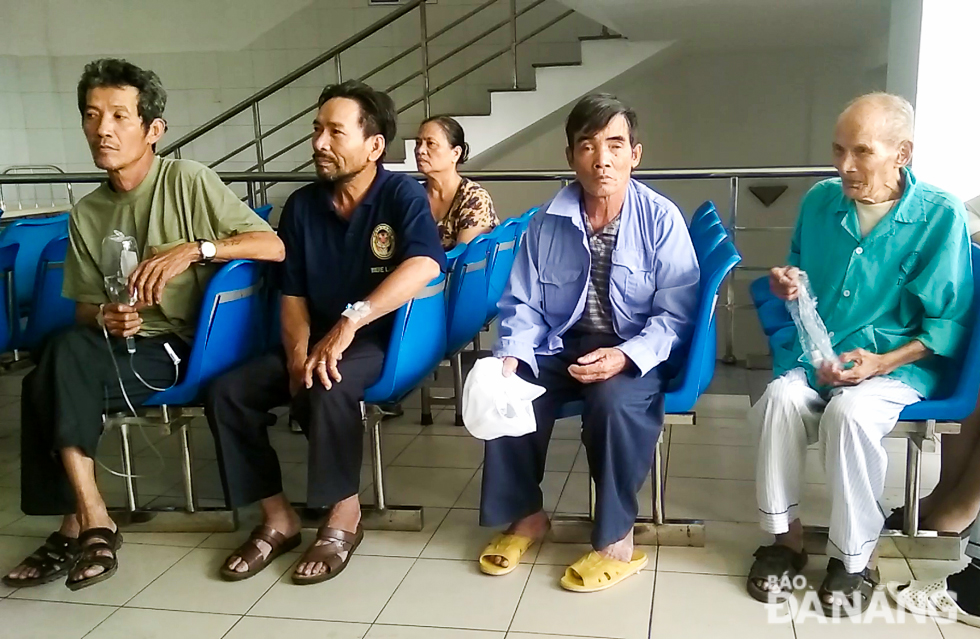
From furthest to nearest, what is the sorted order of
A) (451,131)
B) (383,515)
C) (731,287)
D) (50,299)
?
(731,287) < (451,131) < (50,299) < (383,515)

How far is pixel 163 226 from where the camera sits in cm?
226

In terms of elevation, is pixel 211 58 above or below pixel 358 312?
above

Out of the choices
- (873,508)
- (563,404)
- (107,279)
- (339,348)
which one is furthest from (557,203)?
(107,279)

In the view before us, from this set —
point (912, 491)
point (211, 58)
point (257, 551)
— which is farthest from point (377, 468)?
point (211, 58)

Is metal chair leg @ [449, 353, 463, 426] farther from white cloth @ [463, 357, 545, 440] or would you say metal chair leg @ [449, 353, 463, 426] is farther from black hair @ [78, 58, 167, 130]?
black hair @ [78, 58, 167, 130]

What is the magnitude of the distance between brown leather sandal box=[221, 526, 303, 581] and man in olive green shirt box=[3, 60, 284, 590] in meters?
0.31

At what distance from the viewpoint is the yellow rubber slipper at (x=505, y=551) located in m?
2.06

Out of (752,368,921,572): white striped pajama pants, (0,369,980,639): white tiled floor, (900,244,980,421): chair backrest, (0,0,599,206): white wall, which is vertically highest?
(0,0,599,206): white wall

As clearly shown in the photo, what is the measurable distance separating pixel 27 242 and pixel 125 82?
115 centimetres

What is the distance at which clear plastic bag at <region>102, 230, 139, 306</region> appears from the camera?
2.21 metres

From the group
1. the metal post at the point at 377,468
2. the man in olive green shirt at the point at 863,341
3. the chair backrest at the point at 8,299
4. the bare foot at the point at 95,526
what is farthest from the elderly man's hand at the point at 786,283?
the chair backrest at the point at 8,299

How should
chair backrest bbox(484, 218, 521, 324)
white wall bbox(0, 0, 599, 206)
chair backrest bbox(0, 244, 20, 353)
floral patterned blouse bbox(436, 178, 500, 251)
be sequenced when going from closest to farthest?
1. chair backrest bbox(0, 244, 20, 353)
2. chair backrest bbox(484, 218, 521, 324)
3. floral patterned blouse bbox(436, 178, 500, 251)
4. white wall bbox(0, 0, 599, 206)

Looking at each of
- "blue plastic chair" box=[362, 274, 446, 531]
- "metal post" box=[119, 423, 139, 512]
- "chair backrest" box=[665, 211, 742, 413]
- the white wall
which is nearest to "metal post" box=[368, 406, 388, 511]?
"blue plastic chair" box=[362, 274, 446, 531]

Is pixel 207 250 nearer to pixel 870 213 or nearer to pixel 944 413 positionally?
pixel 870 213
